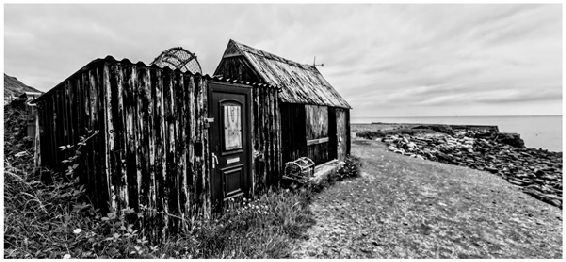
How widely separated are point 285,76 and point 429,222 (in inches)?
255

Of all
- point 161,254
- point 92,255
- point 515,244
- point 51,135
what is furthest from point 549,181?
point 51,135

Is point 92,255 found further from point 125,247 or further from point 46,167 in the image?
point 46,167

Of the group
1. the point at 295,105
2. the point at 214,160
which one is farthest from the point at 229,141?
the point at 295,105

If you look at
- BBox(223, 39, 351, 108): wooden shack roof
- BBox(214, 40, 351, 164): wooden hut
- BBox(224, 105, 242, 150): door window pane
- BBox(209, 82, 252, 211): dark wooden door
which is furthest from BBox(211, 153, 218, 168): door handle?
BBox(223, 39, 351, 108): wooden shack roof

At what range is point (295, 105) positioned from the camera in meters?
8.62

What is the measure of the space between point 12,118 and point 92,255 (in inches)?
196

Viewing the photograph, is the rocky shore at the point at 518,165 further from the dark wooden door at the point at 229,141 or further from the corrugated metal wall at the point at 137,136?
the corrugated metal wall at the point at 137,136

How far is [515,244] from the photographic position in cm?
477

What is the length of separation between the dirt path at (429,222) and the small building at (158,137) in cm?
207

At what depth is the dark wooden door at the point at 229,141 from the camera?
5348mm

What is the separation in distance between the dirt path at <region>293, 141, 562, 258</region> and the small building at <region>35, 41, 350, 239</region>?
207 cm

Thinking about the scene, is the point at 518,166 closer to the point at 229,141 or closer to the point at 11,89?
the point at 229,141

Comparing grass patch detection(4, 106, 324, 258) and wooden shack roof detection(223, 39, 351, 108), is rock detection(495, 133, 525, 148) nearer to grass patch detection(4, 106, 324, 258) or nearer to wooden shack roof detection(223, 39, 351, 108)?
wooden shack roof detection(223, 39, 351, 108)

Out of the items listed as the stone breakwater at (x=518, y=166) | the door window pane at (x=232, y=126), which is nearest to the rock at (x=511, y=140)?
the stone breakwater at (x=518, y=166)
